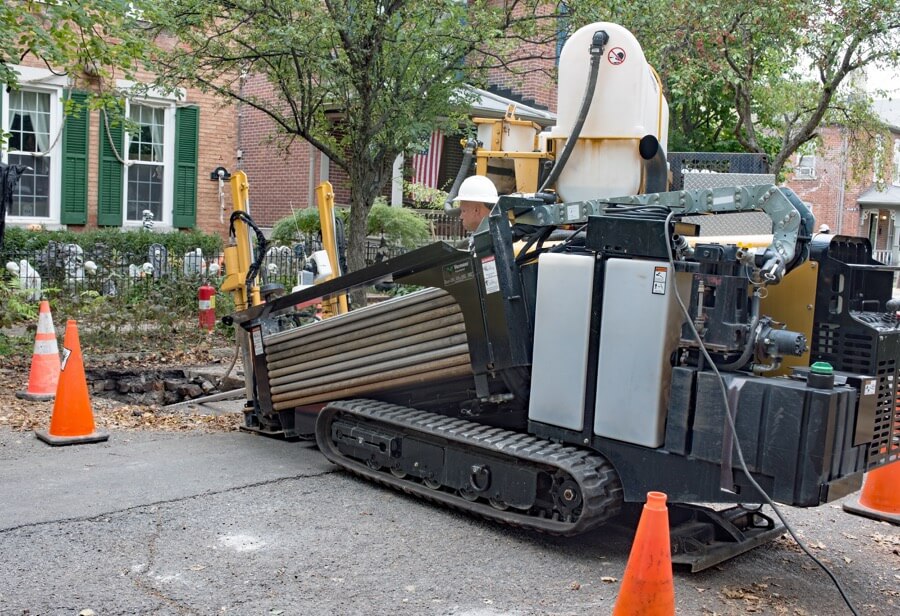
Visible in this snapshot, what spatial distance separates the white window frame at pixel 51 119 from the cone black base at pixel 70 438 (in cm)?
865

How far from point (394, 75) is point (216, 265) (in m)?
4.16

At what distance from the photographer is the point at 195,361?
10.8 m

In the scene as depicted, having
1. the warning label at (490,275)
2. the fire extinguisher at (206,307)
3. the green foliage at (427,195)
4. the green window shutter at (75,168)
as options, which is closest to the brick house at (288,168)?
the green foliage at (427,195)

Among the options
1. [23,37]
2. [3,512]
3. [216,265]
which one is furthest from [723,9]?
[3,512]

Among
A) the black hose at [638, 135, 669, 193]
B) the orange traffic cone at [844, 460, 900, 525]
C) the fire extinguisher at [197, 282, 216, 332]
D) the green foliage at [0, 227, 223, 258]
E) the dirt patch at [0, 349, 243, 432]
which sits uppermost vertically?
the black hose at [638, 135, 669, 193]

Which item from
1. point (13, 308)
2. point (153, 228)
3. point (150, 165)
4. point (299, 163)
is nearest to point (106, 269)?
point (13, 308)

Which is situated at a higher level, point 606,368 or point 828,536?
point 606,368

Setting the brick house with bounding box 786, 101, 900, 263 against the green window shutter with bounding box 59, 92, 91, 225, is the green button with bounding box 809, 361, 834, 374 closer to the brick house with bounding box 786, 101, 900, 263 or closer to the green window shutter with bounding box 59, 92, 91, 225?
the green window shutter with bounding box 59, 92, 91, 225

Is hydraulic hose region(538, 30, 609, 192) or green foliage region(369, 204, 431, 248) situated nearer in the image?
hydraulic hose region(538, 30, 609, 192)

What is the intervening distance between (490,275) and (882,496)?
298 centimetres

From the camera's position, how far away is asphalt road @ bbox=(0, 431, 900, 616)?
4117mm

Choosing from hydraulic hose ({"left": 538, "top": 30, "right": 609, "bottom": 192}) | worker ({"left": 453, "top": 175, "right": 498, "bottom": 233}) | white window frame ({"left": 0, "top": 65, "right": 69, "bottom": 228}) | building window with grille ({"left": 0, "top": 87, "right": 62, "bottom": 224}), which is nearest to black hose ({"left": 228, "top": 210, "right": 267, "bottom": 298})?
worker ({"left": 453, "top": 175, "right": 498, "bottom": 233})

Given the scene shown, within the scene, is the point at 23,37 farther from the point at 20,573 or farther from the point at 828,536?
the point at 828,536

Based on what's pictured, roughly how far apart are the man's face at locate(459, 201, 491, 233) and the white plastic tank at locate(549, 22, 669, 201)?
56 cm
